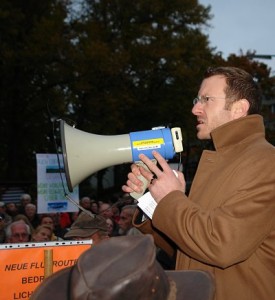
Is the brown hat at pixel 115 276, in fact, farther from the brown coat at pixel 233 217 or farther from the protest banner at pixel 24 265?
the protest banner at pixel 24 265

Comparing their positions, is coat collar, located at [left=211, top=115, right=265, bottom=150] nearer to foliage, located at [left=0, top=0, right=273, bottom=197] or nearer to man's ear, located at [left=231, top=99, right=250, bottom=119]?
man's ear, located at [left=231, top=99, right=250, bottom=119]

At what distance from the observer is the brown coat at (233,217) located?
1.76 metres

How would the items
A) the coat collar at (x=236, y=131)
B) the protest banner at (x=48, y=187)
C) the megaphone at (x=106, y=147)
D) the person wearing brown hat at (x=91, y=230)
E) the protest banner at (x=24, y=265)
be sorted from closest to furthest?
the coat collar at (x=236, y=131)
the megaphone at (x=106, y=147)
the protest banner at (x=24, y=265)
the person wearing brown hat at (x=91, y=230)
the protest banner at (x=48, y=187)

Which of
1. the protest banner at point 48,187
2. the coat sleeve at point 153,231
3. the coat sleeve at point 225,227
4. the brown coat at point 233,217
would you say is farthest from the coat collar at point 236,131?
the protest banner at point 48,187

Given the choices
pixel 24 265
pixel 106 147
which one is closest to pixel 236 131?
pixel 106 147

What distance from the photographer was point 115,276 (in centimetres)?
117

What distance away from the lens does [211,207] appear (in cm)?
195

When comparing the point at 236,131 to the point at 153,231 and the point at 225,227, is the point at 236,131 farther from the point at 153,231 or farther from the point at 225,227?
the point at 153,231

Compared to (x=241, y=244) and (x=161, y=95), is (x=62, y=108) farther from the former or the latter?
(x=241, y=244)

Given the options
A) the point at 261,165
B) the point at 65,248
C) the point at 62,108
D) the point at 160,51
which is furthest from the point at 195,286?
the point at 160,51

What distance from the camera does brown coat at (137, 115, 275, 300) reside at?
5.78ft

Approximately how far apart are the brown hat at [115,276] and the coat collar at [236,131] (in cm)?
88

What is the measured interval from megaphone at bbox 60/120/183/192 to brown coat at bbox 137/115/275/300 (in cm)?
27

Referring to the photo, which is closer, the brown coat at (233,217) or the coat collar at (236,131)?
the brown coat at (233,217)
